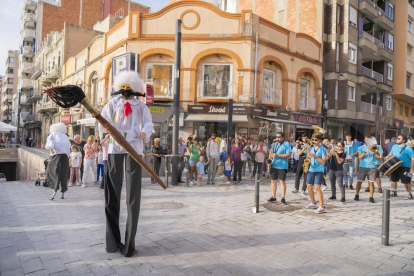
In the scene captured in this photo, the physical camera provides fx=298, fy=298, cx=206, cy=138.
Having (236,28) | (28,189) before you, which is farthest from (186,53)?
(28,189)

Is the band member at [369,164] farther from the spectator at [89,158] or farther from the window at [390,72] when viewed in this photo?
the window at [390,72]

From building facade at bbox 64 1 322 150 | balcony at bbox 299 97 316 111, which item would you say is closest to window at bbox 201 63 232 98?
building facade at bbox 64 1 322 150

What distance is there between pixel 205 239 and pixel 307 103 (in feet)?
64.6

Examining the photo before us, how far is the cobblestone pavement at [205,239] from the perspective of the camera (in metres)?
→ 3.41

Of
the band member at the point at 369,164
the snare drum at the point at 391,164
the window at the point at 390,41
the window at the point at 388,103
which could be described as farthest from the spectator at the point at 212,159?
the window at the point at 390,41

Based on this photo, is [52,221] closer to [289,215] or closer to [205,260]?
[205,260]

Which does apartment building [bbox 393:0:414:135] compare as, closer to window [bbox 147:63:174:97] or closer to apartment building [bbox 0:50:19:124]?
window [bbox 147:63:174:97]

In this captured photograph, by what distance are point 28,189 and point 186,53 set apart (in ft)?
42.2

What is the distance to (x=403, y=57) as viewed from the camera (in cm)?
2970

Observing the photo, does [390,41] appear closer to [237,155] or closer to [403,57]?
[403,57]

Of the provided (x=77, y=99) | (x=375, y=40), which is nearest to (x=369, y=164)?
(x=77, y=99)

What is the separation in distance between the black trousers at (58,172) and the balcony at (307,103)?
59.0 ft

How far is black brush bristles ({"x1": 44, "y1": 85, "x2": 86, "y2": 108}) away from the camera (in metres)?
3.19

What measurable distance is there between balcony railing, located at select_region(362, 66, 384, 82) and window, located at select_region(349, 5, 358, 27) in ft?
12.8
